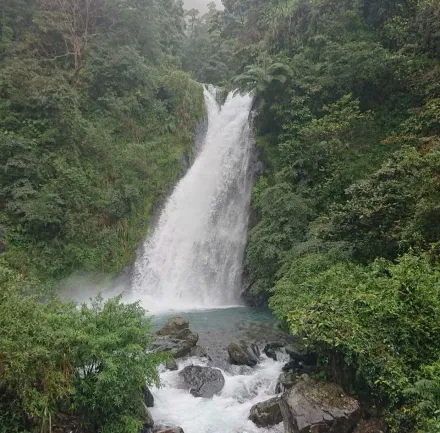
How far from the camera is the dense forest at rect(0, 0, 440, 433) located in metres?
6.65

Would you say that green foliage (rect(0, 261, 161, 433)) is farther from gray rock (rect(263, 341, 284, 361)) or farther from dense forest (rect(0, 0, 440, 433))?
gray rock (rect(263, 341, 284, 361))

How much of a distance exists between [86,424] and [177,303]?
1209 centimetres

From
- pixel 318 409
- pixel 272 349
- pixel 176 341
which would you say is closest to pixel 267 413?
pixel 318 409

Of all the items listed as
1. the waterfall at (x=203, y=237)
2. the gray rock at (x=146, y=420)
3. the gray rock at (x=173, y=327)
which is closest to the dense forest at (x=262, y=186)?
the gray rock at (x=146, y=420)

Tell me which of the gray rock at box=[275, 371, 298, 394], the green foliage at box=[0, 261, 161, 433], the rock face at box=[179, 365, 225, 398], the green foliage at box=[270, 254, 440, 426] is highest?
the green foliage at box=[270, 254, 440, 426]

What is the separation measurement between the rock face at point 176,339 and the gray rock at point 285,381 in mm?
2941

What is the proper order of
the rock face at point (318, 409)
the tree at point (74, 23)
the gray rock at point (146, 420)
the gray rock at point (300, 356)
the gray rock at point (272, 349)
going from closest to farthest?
the rock face at point (318, 409)
the gray rock at point (146, 420)
the gray rock at point (300, 356)
the gray rock at point (272, 349)
the tree at point (74, 23)

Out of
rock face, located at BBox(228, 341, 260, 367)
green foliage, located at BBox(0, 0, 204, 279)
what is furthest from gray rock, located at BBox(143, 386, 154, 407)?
green foliage, located at BBox(0, 0, 204, 279)

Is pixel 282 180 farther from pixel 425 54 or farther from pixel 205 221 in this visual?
pixel 425 54

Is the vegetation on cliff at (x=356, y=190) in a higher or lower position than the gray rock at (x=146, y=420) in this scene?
higher

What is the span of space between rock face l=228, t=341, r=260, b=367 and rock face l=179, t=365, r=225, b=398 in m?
0.86

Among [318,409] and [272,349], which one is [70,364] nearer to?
[318,409]

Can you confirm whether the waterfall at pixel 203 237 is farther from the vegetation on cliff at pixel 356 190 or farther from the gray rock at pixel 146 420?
the gray rock at pixel 146 420

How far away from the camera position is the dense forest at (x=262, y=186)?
6.65 meters
